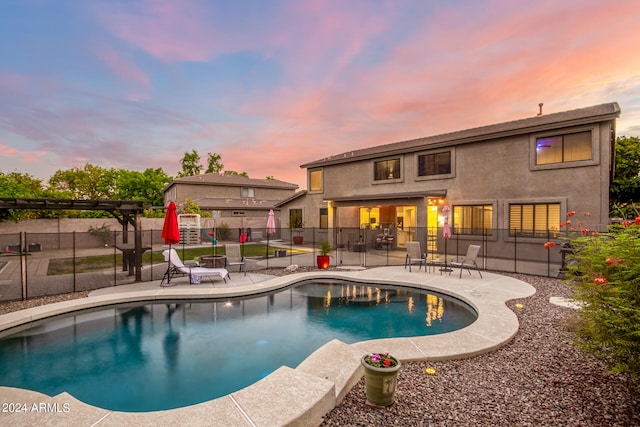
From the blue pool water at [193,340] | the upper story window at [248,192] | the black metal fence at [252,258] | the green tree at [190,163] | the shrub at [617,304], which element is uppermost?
the green tree at [190,163]

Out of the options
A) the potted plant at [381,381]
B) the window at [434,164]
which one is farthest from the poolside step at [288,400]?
the window at [434,164]

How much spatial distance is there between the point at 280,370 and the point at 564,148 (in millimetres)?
16819

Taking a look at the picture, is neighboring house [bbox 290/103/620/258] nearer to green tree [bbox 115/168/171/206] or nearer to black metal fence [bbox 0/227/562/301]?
black metal fence [bbox 0/227/562/301]

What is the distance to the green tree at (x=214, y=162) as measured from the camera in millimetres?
59812

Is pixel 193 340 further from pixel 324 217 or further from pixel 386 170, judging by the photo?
pixel 324 217

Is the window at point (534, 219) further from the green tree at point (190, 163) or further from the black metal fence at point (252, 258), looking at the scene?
the green tree at point (190, 163)

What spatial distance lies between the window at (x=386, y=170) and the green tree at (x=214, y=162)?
1790 inches

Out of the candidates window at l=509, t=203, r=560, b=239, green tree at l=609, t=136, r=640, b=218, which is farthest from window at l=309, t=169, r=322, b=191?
green tree at l=609, t=136, r=640, b=218

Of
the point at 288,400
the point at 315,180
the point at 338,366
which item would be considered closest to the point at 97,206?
the point at 338,366

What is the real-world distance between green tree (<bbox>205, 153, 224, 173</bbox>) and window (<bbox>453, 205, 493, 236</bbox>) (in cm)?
5139

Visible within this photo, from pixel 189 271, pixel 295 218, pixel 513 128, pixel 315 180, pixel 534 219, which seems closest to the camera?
pixel 189 271

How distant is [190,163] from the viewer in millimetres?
57875

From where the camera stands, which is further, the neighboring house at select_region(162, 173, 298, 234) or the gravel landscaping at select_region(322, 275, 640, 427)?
the neighboring house at select_region(162, 173, 298, 234)

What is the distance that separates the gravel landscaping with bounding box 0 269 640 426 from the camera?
3.54m
